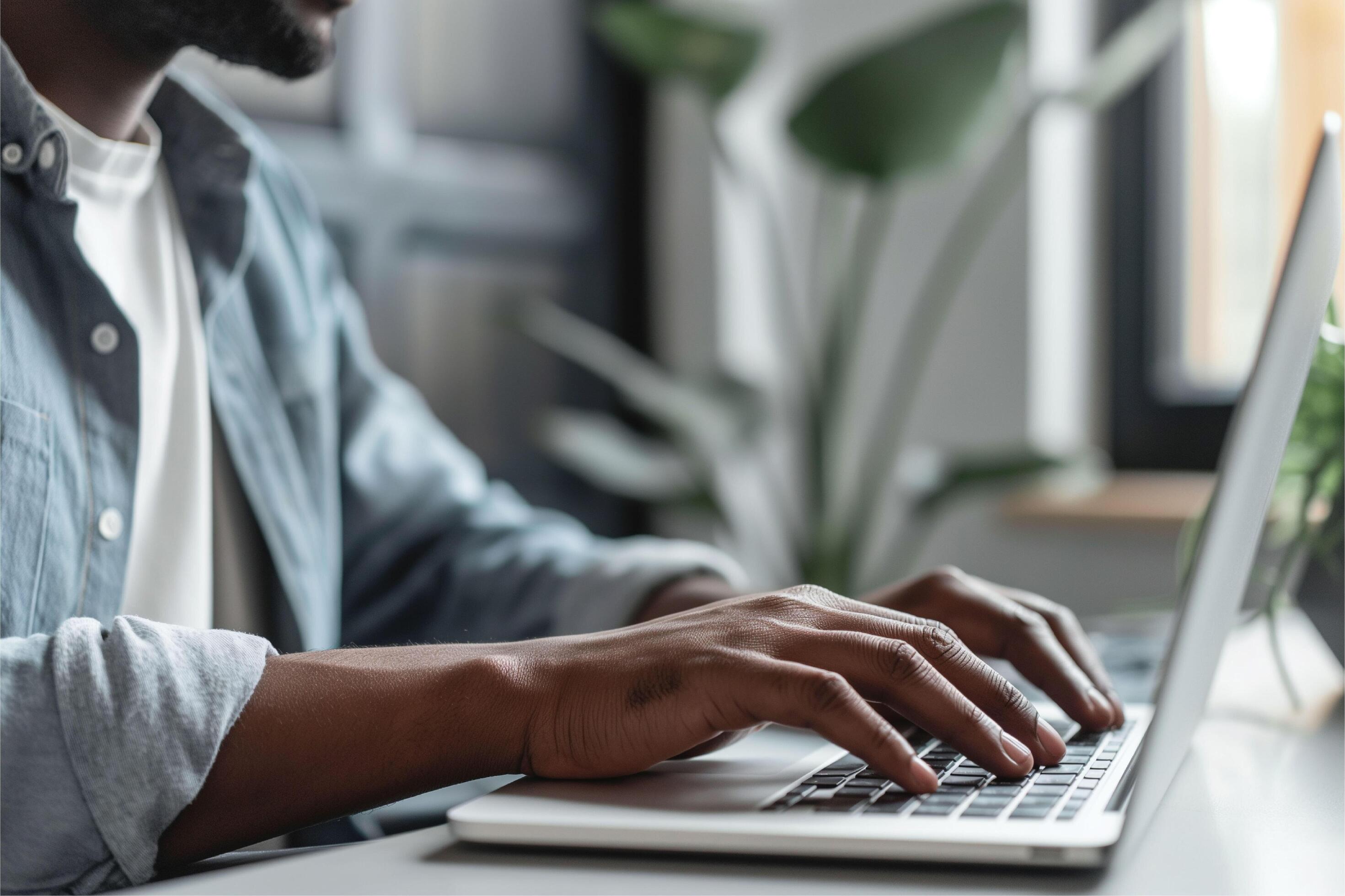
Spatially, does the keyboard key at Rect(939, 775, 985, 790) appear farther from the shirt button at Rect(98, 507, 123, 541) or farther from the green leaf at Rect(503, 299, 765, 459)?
the green leaf at Rect(503, 299, 765, 459)

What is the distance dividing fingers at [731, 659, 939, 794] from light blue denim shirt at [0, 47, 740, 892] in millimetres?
194

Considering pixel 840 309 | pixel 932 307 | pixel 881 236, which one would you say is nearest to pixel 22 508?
pixel 840 309

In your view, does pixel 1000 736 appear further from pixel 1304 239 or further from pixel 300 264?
pixel 300 264

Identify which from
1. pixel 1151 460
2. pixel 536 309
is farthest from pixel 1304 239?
pixel 1151 460

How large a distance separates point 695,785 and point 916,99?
48.6 inches

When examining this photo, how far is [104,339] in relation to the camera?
2.20ft

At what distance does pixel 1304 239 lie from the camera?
1.59 feet

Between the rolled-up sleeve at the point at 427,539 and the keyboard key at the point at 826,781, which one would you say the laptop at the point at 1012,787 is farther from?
the rolled-up sleeve at the point at 427,539

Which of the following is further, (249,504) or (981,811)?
(249,504)

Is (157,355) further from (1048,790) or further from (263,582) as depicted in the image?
(1048,790)

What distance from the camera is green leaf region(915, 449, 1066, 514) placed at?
158cm

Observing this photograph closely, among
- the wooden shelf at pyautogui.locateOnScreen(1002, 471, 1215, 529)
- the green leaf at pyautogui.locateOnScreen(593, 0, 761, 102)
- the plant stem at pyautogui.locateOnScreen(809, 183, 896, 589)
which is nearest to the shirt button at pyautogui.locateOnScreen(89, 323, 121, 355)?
the green leaf at pyautogui.locateOnScreen(593, 0, 761, 102)

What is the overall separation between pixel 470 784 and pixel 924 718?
14.9 inches

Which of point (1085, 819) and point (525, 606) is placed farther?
point (525, 606)
